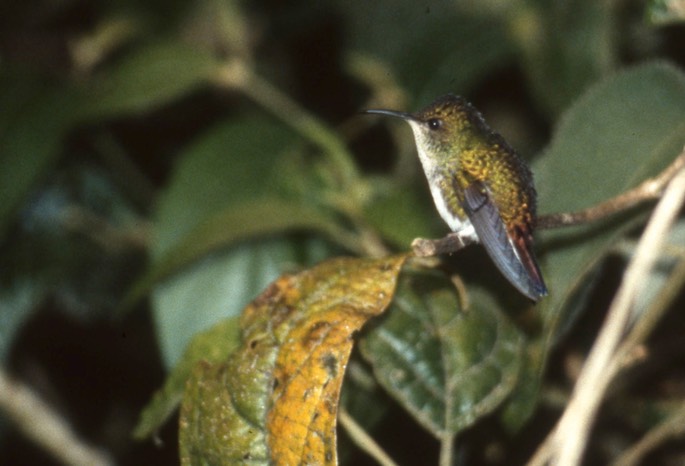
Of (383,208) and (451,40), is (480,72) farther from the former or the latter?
(383,208)

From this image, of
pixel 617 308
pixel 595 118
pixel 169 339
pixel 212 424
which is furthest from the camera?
pixel 169 339

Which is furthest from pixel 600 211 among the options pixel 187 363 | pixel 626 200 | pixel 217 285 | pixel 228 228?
pixel 217 285

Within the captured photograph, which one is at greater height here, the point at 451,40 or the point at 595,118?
the point at 595,118

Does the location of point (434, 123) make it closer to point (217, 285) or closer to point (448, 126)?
point (448, 126)

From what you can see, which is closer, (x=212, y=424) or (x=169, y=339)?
(x=212, y=424)

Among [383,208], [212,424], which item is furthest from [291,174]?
[212,424]

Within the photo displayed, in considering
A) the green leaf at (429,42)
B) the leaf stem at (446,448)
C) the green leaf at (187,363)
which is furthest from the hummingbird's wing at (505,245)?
the green leaf at (429,42)
